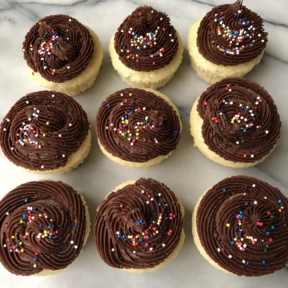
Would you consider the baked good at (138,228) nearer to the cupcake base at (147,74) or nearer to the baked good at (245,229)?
the baked good at (245,229)

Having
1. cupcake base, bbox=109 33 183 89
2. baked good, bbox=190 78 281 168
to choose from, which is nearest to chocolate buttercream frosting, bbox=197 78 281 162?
baked good, bbox=190 78 281 168

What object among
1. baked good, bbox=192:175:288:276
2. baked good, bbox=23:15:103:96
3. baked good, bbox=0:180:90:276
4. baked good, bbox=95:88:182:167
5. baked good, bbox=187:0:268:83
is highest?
baked good, bbox=187:0:268:83

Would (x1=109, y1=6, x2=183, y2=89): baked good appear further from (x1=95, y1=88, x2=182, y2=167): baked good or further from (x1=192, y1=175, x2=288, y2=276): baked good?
(x1=192, y1=175, x2=288, y2=276): baked good

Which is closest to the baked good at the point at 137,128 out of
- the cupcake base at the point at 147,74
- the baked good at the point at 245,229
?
the cupcake base at the point at 147,74

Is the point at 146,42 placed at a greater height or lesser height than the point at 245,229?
greater

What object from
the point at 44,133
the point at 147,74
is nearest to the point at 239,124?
the point at 147,74

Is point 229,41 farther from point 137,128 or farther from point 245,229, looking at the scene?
point 245,229

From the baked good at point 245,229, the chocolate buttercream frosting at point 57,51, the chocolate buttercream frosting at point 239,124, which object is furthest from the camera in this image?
the chocolate buttercream frosting at point 57,51
